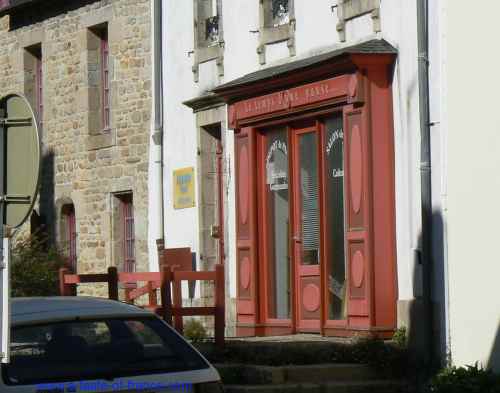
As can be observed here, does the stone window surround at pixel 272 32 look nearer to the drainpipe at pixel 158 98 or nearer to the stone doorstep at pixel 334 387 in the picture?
the drainpipe at pixel 158 98

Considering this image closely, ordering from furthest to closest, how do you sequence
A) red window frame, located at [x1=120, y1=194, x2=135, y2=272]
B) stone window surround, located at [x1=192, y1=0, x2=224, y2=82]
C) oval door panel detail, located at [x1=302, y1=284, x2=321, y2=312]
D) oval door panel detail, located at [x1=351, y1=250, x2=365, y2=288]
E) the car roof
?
red window frame, located at [x1=120, y1=194, x2=135, y2=272] < stone window surround, located at [x1=192, y1=0, x2=224, y2=82] < oval door panel detail, located at [x1=302, y1=284, x2=321, y2=312] < oval door panel detail, located at [x1=351, y1=250, x2=365, y2=288] < the car roof

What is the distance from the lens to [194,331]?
18.0 m

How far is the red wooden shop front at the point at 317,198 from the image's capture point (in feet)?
51.2

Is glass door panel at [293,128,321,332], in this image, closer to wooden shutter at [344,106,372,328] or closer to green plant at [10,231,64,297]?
wooden shutter at [344,106,372,328]

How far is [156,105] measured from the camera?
20953 millimetres

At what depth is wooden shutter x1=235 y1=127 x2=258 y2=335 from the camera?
17.9 metres

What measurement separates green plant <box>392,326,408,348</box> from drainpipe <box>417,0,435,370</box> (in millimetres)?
348

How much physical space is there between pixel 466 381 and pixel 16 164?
588 cm

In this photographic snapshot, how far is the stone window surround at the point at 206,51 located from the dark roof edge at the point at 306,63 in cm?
98

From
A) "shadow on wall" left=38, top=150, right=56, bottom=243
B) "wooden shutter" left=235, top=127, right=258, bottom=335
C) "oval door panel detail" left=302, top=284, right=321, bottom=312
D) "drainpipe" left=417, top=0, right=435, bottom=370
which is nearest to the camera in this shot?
"drainpipe" left=417, top=0, right=435, bottom=370

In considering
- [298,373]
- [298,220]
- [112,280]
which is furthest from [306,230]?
[298,373]

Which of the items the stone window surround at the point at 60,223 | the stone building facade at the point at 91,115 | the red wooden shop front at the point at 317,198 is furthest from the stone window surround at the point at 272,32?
the stone window surround at the point at 60,223

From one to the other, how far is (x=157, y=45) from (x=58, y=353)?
12.7 meters

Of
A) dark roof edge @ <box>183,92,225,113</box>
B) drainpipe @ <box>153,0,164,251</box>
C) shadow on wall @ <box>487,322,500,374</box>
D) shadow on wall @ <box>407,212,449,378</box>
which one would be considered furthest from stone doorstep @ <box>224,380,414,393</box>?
drainpipe @ <box>153,0,164,251</box>
